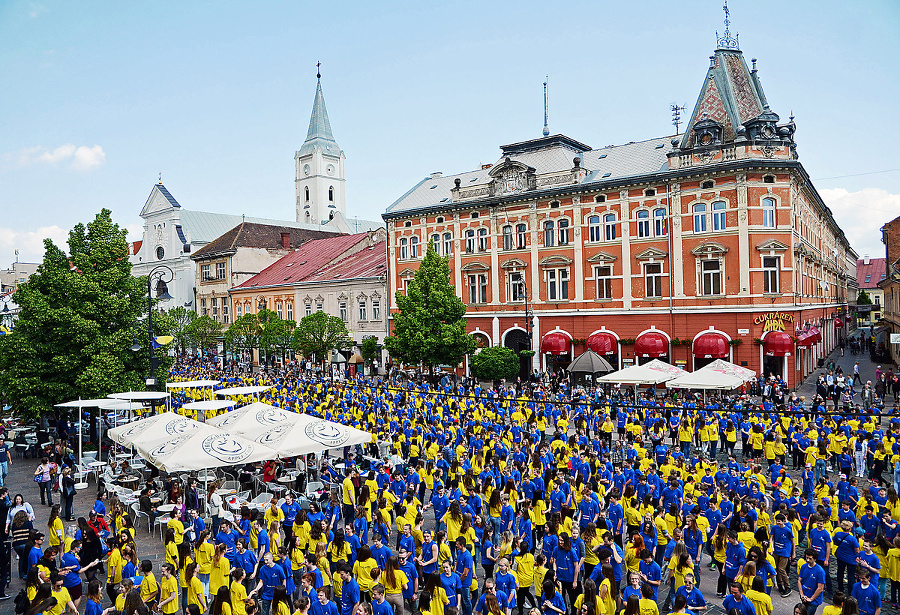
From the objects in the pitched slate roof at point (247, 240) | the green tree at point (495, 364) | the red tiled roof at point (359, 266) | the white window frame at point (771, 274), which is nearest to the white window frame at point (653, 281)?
the white window frame at point (771, 274)

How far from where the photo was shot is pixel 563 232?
139 ft

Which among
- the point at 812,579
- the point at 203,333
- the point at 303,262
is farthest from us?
the point at 303,262

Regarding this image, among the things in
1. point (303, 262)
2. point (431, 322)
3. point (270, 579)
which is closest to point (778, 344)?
point (431, 322)

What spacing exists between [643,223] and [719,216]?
13.9 ft

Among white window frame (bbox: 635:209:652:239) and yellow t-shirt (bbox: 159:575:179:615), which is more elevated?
white window frame (bbox: 635:209:652:239)

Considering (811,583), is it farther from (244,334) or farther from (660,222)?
(244,334)

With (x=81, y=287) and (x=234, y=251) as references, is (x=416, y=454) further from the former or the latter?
(x=234, y=251)

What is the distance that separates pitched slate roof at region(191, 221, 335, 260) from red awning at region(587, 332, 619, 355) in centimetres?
4147

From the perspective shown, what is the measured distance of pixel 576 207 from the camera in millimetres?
41625

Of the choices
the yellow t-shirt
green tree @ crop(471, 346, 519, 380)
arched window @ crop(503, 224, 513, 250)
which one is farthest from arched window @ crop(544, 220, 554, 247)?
the yellow t-shirt

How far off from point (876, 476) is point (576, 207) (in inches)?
1032

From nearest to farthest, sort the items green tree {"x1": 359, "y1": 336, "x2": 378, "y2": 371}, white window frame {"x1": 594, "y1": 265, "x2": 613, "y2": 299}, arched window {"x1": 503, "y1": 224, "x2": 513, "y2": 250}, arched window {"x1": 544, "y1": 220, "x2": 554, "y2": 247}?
white window frame {"x1": 594, "y1": 265, "x2": 613, "y2": 299} → arched window {"x1": 544, "y1": 220, "x2": 554, "y2": 247} → arched window {"x1": 503, "y1": 224, "x2": 513, "y2": 250} → green tree {"x1": 359, "y1": 336, "x2": 378, "y2": 371}

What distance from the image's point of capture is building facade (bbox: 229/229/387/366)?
5444 cm

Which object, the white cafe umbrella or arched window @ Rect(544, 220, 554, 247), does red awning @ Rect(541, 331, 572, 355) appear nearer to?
arched window @ Rect(544, 220, 554, 247)
